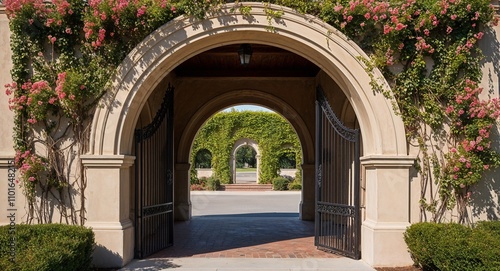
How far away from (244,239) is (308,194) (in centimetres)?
399

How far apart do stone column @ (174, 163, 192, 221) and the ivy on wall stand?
1543cm

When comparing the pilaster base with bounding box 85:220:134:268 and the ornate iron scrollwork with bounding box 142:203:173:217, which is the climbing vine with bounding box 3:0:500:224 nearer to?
the pilaster base with bounding box 85:220:134:268

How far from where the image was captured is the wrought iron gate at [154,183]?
297 inches

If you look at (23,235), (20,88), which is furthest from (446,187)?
(20,88)

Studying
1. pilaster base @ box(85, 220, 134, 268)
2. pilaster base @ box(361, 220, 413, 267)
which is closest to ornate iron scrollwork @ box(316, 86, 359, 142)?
pilaster base @ box(361, 220, 413, 267)

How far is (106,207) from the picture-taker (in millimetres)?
6906

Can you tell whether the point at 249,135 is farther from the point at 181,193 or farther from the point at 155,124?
the point at 155,124

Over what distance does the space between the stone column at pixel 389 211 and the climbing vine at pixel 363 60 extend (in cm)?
33

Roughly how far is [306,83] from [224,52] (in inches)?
137

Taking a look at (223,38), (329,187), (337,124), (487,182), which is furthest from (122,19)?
(487,182)

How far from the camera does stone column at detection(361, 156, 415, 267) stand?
6.86 m

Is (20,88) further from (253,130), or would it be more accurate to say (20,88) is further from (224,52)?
(253,130)

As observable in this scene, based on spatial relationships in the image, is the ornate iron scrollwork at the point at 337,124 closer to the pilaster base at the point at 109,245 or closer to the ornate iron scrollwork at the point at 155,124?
the ornate iron scrollwork at the point at 155,124

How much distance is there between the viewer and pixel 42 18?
6.79m
